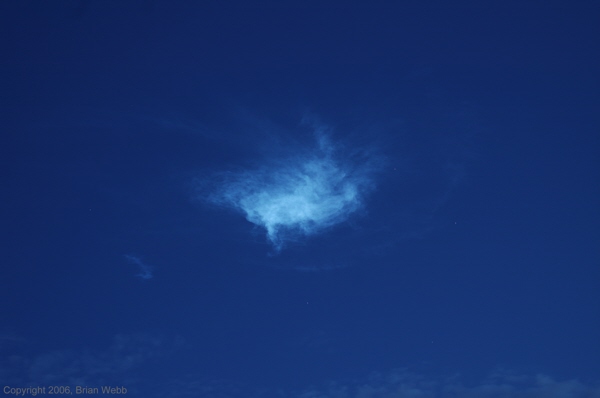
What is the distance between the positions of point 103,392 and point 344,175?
1085 inches

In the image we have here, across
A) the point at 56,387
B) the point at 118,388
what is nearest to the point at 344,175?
the point at 118,388

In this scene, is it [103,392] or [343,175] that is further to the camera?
[343,175]

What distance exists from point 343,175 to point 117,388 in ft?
86.4

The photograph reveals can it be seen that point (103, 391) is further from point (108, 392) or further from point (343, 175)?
point (343, 175)

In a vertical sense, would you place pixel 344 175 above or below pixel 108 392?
above

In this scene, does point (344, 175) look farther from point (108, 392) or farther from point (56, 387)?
point (56, 387)

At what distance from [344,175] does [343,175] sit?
91 millimetres

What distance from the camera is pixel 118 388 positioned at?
2991cm

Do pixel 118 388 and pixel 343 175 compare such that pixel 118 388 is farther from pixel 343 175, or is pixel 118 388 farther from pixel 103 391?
pixel 343 175

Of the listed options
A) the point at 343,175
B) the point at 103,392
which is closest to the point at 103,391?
the point at 103,392

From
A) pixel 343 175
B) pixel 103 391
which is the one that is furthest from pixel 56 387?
pixel 343 175

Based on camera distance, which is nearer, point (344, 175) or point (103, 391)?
point (103, 391)

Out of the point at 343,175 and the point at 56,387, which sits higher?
the point at 343,175

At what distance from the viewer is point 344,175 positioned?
32.8m
